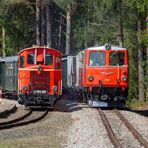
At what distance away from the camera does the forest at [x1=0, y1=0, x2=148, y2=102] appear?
37969 mm

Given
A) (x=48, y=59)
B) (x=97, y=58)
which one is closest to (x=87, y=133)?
(x=48, y=59)

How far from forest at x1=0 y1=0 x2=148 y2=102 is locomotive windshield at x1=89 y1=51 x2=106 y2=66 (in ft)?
20.9

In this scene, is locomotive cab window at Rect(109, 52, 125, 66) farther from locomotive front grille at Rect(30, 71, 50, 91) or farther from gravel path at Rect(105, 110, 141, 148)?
gravel path at Rect(105, 110, 141, 148)

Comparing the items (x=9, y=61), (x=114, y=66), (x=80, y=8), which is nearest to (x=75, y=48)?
(x=80, y=8)

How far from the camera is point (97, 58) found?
87.5 ft

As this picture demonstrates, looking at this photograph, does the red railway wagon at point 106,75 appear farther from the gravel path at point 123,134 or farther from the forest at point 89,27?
the forest at point 89,27

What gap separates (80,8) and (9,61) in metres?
20.1

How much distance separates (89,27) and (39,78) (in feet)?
115

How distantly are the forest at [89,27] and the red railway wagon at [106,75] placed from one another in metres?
6.20

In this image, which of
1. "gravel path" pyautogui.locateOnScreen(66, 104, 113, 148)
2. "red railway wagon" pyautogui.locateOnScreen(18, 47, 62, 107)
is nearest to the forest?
"red railway wagon" pyautogui.locateOnScreen(18, 47, 62, 107)

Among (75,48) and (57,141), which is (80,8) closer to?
(75,48)

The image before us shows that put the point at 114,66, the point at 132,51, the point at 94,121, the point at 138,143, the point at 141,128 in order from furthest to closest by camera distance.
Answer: the point at 132,51 → the point at 114,66 → the point at 94,121 → the point at 141,128 → the point at 138,143

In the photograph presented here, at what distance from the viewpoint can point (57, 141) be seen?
14.7 metres

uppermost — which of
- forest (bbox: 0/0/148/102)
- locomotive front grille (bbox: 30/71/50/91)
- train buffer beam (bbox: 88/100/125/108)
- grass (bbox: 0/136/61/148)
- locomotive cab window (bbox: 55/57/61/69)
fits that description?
forest (bbox: 0/0/148/102)
